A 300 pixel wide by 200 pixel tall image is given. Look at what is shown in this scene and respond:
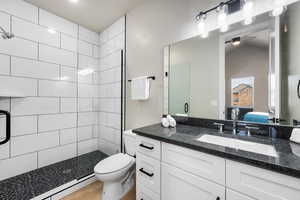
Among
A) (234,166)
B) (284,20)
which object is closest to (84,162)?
(234,166)

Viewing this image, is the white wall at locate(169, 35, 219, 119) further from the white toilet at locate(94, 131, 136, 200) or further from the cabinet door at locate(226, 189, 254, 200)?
the white toilet at locate(94, 131, 136, 200)

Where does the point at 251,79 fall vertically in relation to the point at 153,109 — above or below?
above

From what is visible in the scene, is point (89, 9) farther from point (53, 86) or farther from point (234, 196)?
point (234, 196)

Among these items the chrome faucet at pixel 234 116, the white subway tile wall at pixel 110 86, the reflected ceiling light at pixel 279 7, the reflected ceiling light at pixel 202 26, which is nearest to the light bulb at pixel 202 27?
the reflected ceiling light at pixel 202 26

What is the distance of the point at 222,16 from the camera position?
3.82ft

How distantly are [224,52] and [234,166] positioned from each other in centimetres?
99

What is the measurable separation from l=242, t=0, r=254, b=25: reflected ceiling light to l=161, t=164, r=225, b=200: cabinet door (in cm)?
124

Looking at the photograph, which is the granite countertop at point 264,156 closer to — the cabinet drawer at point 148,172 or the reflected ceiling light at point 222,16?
the cabinet drawer at point 148,172

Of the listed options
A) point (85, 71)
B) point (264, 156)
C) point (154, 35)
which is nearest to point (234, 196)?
point (264, 156)

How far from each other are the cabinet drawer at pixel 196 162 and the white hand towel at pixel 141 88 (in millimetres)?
883

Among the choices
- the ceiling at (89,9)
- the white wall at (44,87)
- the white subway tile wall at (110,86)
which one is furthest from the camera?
the white subway tile wall at (110,86)

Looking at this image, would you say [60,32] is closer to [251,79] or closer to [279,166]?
[251,79]

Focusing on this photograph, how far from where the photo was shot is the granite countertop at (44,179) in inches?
54.8

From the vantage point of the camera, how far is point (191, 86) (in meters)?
1.43
